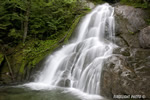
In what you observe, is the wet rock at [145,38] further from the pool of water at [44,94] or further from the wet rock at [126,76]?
the pool of water at [44,94]

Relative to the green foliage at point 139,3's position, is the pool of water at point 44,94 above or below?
below

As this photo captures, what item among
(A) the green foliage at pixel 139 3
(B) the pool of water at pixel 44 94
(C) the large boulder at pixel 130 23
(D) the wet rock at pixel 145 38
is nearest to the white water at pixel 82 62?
(B) the pool of water at pixel 44 94

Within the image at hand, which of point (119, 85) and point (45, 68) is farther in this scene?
point (45, 68)

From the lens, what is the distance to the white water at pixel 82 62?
21.1 ft

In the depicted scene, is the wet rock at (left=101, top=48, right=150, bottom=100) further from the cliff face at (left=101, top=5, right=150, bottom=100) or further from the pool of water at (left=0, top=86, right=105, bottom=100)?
the pool of water at (left=0, top=86, right=105, bottom=100)

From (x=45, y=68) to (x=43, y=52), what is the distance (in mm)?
1421

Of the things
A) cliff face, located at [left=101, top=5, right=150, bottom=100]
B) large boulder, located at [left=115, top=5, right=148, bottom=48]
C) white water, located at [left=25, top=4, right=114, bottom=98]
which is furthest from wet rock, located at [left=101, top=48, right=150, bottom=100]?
large boulder, located at [left=115, top=5, right=148, bottom=48]

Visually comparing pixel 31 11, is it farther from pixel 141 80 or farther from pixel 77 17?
pixel 141 80

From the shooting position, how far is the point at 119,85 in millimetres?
5203

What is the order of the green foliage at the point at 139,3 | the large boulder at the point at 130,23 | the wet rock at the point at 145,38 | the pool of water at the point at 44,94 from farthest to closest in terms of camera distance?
the green foliage at the point at 139,3, the large boulder at the point at 130,23, the wet rock at the point at 145,38, the pool of water at the point at 44,94

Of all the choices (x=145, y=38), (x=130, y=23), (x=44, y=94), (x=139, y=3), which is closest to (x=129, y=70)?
(x=145, y=38)

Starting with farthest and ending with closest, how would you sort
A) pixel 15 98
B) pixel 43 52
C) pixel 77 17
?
pixel 77 17, pixel 43 52, pixel 15 98

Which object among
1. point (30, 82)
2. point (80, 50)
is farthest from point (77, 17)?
point (30, 82)

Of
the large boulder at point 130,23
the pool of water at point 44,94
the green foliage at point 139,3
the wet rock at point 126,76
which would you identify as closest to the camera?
the wet rock at point 126,76
